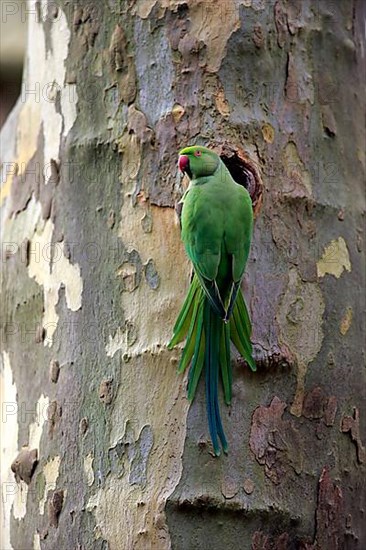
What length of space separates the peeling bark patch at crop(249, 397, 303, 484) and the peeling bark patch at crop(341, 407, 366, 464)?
0.09m

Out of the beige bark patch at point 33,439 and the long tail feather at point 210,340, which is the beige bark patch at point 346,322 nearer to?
the long tail feather at point 210,340

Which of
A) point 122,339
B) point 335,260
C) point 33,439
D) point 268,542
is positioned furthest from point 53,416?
point 335,260

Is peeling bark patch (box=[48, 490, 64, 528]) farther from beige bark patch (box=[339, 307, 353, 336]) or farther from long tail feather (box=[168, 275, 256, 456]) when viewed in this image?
beige bark patch (box=[339, 307, 353, 336])

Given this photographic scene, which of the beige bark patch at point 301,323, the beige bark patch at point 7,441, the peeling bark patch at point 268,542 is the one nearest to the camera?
the peeling bark patch at point 268,542

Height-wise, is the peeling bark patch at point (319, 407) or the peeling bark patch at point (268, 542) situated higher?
the peeling bark patch at point (319, 407)

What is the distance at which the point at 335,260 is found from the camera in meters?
1.53

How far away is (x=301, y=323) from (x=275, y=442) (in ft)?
0.63

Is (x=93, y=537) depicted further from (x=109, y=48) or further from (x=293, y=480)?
(x=109, y=48)

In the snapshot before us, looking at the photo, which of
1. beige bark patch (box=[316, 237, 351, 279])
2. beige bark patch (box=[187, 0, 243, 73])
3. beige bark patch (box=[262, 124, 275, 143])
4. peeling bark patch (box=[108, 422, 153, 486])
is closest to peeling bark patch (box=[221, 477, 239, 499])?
peeling bark patch (box=[108, 422, 153, 486])

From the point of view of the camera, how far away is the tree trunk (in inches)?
53.9

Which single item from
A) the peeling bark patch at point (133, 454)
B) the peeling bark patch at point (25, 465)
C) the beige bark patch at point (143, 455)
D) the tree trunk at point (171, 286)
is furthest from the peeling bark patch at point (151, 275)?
the peeling bark patch at point (25, 465)

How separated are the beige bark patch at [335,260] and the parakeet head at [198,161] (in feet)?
0.82

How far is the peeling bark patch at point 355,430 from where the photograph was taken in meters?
1.46

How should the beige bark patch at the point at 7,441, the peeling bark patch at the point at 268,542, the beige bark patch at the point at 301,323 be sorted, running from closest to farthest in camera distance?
the peeling bark patch at the point at 268,542 → the beige bark patch at the point at 301,323 → the beige bark patch at the point at 7,441
